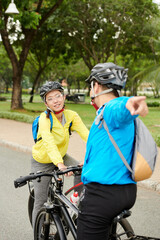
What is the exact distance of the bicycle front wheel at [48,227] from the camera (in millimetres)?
2753

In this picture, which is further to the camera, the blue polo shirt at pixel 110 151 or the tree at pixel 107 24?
the tree at pixel 107 24

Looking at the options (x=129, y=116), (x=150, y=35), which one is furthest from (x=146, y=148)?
(x=150, y=35)

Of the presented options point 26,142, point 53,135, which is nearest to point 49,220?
point 53,135

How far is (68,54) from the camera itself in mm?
33406

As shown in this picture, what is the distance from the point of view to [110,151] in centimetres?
212

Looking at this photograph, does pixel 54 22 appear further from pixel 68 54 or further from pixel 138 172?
pixel 138 172

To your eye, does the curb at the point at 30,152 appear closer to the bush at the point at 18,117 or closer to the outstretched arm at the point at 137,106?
the outstretched arm at the point at 137,106

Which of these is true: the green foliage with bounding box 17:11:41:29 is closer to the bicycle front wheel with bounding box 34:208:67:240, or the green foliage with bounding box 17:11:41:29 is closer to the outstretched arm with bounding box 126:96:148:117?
the bicycle front wheel with bounding box 34:208:67:240

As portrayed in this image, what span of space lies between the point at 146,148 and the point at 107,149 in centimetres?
23

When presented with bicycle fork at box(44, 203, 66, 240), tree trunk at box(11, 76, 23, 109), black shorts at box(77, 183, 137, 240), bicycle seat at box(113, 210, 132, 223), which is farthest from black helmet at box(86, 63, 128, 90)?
tree trunk at box(11, 76, 23, 109)

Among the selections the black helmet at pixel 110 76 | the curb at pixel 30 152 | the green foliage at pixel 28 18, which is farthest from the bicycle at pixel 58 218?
the green foliage at pixel 28 18

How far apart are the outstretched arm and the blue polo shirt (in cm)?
23

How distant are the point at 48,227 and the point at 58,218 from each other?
20 centimetres

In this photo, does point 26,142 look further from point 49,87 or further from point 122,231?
point 122,231
